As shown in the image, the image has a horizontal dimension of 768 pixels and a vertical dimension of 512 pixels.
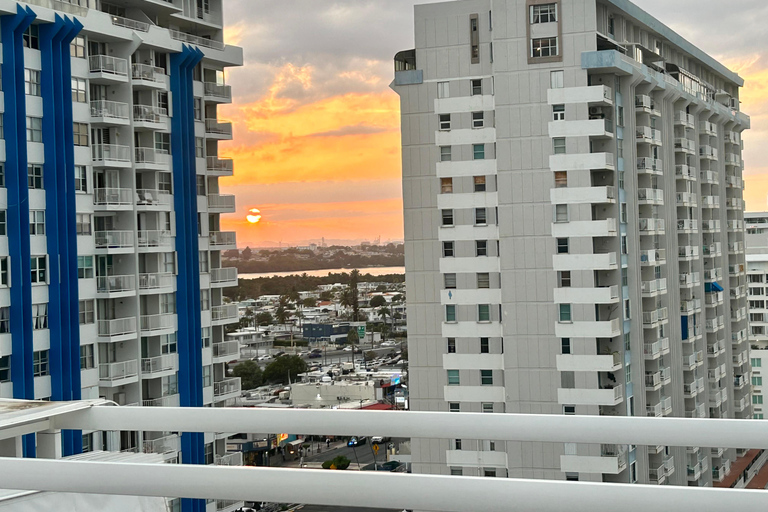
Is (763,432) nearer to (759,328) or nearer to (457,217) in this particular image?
(457,217)

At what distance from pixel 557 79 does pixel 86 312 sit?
4976 mm

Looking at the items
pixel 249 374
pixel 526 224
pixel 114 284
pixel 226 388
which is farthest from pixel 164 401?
pixel 249 374

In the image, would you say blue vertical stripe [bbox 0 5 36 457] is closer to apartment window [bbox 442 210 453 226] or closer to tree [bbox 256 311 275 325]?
apartment window [bbox 442 210 453 226]

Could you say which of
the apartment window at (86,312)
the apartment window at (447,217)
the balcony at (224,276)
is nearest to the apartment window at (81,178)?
the apartment window at (86,312)

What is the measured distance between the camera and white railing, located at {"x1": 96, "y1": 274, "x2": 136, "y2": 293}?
7836 millimetres

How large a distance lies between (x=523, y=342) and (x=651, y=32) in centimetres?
464

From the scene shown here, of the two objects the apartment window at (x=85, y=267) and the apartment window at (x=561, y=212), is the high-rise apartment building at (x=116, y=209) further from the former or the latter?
the apartment window at (x=561, y=212)

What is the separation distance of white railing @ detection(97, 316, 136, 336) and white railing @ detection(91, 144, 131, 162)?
4.38 ft

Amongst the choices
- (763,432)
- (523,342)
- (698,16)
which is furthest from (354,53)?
(763,432)

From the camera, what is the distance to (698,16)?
54.2ft

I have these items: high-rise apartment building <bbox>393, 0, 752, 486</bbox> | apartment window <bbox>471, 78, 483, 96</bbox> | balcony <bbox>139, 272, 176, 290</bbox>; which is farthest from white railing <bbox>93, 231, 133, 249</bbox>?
apartment window <bbox>471, 78, 483, 96</bbox>

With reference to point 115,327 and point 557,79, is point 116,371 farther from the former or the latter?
point 557,79

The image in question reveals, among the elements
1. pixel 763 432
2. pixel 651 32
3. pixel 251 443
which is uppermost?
pixel 651 32

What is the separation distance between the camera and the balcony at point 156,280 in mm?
8219
